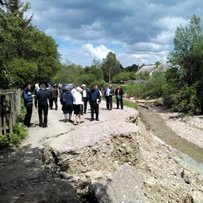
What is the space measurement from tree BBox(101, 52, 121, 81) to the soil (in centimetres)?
10743

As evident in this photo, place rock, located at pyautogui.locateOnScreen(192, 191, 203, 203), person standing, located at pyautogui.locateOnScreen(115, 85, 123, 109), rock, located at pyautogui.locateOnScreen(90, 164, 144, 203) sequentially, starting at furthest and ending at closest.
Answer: person standing, located at pyautogui.locateOnScreen(115, 85, 123, 109) → rock, located at pyautogui.locateOnScreen(192, 191, 203, 203) → rock, located at pyautogui.locateOnScreen(90, 164, 144, 203)


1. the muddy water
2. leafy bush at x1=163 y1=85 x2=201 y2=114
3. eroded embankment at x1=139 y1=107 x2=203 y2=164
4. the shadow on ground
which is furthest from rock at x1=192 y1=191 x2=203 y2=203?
leafy bush at x1=163 y1=85 x2=201 y2=114

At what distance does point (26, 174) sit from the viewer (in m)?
12.5

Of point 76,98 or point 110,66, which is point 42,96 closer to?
point 76,98

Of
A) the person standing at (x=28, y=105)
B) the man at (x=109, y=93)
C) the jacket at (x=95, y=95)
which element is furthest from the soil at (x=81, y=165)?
the man at (x=109, y=93)

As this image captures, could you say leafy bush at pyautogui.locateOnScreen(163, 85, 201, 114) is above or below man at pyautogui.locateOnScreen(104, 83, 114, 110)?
below

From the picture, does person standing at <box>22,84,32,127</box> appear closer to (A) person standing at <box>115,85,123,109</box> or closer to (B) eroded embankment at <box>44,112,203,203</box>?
(B) eroded embankment at <box>44,112,203,203</box>

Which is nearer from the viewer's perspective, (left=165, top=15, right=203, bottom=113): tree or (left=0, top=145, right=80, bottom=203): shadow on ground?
(left=0, top=145, right=80, bottom=203): shadow on ground

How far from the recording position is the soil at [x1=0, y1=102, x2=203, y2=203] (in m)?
11.4

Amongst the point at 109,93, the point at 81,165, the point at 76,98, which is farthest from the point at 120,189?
the point at 109,93

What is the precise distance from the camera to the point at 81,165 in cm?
1482

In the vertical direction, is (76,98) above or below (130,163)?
above

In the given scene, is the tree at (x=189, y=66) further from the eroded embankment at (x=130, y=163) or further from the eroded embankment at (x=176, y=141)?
the eroded embankment at (x=130, y=163)

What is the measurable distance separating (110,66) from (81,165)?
11644 centimetres
